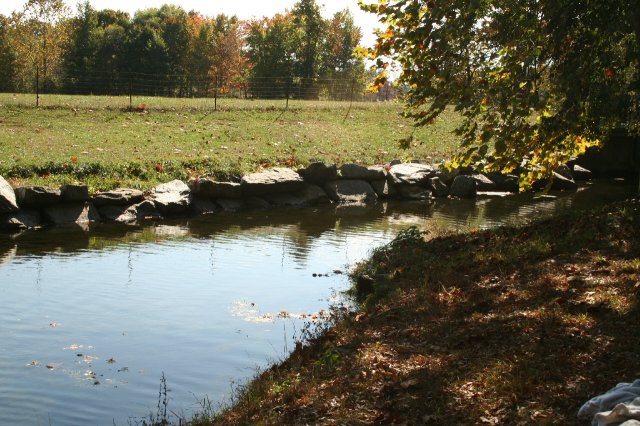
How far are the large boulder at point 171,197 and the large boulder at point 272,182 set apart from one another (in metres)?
2.18

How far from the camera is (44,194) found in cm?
1988

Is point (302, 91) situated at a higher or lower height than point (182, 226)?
higher

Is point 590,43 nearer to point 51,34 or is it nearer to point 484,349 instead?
point 484,349

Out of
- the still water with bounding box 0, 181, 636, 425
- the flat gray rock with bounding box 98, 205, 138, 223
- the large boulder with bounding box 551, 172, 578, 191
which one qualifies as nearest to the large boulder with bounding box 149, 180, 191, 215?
the flat gray rock with bounding box 98, 205, 138, 223

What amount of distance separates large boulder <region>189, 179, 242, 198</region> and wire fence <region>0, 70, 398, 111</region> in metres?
8.89

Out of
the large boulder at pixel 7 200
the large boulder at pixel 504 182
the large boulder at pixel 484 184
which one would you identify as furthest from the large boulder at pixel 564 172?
the large boulder at pixel 7 200

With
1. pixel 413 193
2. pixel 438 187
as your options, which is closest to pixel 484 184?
pixel 438 187

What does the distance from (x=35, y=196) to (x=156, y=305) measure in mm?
9396

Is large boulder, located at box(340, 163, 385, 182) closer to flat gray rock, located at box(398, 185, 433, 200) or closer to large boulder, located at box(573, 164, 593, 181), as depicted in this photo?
flat gray rock, located at box(398, 185, 433, 200)

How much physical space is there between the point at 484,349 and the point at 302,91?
4769 cm

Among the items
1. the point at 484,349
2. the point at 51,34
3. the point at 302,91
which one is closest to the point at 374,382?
the point at 484,349

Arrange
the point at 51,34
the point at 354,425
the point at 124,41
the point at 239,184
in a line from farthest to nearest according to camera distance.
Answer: the point at 124,41
the point at 51,34
the point at 239,184
the point at 354,425

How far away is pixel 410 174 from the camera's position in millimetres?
28234

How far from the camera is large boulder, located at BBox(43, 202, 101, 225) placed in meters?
20.0
